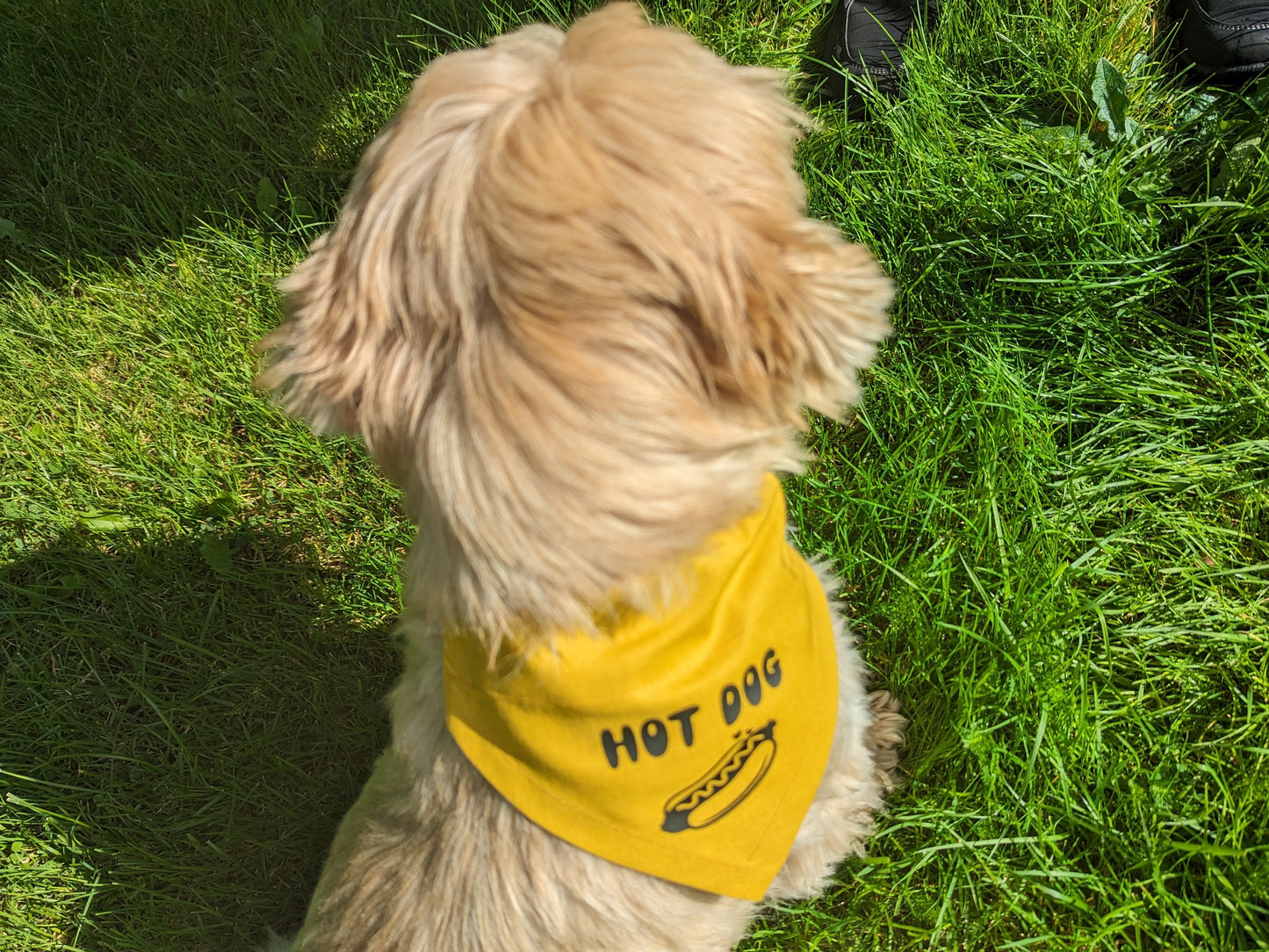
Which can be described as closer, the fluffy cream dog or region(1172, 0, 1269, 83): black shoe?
the fluffy cream dog

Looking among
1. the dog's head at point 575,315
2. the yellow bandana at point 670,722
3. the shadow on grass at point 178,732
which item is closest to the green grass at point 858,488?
the shadow on grass at point 178,732

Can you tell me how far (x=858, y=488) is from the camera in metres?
2.62

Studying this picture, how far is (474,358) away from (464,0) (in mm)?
2961

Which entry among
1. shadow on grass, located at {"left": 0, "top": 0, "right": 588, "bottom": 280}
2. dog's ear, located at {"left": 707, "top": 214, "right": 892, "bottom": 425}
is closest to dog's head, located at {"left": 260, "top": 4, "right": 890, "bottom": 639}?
dog's ear, located at {"left": 707, "top": 214, "right": 892, "bottom": 425}

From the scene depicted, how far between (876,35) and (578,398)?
2.63m

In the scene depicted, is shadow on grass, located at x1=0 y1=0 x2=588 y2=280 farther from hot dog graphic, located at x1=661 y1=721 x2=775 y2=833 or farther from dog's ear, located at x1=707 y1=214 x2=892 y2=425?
hot dog graphic, located at x1=661 y1=721 x2=775 y2=833

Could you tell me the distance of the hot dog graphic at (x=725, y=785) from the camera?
1.55 m

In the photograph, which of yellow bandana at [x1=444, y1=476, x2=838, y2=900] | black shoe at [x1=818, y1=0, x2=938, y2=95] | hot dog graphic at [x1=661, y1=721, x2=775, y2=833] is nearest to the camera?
yellow bandana at [x1=444, y1=476, x2=838, y2=900]

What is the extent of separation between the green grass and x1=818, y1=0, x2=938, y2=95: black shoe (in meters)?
0.15

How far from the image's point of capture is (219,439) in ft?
10.8

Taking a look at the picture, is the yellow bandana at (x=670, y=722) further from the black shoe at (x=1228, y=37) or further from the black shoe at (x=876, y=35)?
the black shoe at (x=1228, y=37)

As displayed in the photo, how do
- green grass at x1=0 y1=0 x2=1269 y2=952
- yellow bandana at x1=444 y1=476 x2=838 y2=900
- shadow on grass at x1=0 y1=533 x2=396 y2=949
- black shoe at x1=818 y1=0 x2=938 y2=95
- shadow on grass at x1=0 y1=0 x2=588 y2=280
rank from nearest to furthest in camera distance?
yellow bandana at x1=444 y1=476 x2=838 y2=900 → green grass at x1=0 y1=0 x2=1269 y2=952 → shadow on grass at x1=0 y1=533 x2=396 y2=949 → black shoe at x1=818 y1=0 x2=938 y2=95 → shadow on grass at x1=0 y1=0 x2=588 y2=280

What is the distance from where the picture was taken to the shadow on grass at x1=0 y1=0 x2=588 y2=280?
138 inches

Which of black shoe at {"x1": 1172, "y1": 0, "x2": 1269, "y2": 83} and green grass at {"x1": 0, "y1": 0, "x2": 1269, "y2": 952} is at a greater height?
black shoe at {"x1": 1172, "y1": 0, "x2": 1269, "y2": 83}
